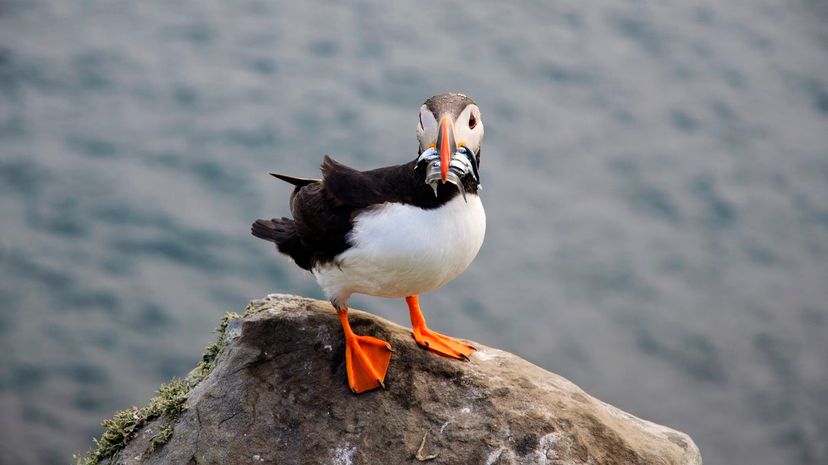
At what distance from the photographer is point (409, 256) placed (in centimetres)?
459

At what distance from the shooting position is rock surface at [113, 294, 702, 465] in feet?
15.3

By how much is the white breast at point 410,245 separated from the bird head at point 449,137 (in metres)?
0.24

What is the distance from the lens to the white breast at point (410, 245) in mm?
4586

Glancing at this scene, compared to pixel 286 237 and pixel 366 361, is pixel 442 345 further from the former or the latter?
pixel 286 237

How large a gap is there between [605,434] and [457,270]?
1145 millimetres

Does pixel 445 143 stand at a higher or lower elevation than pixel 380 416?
higher

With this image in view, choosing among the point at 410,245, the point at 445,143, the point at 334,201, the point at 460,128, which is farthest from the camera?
the point at 334,201

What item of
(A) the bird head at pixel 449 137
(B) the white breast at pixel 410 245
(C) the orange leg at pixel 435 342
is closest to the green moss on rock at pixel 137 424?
(B) the white breast at pixel 410 245

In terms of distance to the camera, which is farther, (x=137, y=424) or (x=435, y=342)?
(x=435, y=342)

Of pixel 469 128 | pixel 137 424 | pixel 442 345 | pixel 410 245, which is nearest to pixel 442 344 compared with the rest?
pixel 442 345

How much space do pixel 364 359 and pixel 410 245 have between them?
756mm

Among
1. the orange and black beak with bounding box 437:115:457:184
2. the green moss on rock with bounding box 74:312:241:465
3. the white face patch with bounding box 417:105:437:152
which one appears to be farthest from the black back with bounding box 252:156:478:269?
the green moss on rock with bounding box 74:312:241:465

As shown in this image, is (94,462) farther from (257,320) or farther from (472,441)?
(472,441)

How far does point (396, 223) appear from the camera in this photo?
4602 mm
